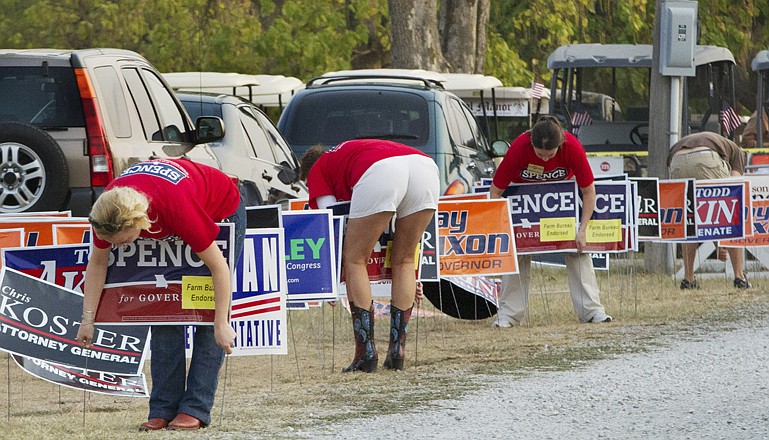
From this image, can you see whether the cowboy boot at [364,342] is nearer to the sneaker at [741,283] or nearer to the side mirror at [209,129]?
the side mirror at [209,129]

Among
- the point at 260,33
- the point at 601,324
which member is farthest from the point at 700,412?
the point at 260,33

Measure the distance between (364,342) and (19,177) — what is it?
94.3 inches

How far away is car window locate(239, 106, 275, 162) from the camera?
1377 cm

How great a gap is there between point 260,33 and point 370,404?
88.7ft

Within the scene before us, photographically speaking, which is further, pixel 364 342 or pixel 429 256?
pixel 429 256

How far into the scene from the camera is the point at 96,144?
386 inches

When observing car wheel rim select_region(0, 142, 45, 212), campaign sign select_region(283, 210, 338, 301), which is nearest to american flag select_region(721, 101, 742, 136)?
campaign sign select_region(283, 210, 338, 301)

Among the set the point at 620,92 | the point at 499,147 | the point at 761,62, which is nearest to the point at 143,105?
the point at 499,147

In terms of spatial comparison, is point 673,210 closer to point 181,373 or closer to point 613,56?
point 181,373

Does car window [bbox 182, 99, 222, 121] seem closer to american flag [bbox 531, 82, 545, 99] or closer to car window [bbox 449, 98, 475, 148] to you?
car window [bbox 449, 98, 475, 148]

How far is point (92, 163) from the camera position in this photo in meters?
9.80

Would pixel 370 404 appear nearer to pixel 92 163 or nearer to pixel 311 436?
pixel 311 436

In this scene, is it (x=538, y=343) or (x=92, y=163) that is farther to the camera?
(x=538, y=343)

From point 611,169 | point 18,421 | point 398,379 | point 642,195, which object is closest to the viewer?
point 18,421
